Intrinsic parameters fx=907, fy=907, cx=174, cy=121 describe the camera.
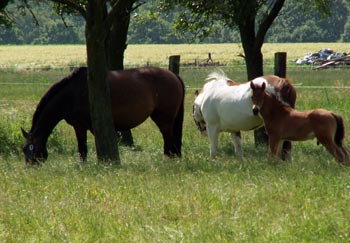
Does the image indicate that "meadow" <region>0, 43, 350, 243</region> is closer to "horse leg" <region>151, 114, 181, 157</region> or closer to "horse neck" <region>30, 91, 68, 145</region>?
"horse neck" <region>30, 91, 68, 145</region>

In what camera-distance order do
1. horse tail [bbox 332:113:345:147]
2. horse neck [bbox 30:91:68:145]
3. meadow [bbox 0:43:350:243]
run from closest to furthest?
1. meadow [bbox 0:43:350:243]
2. horse tail [bbox 332:113:345:147]
3. horse neck [bbox 30:91:68:145]

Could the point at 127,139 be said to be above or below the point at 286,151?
below

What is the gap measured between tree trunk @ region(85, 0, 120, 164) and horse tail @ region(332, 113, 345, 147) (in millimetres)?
3073

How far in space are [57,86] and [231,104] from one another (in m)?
2.78

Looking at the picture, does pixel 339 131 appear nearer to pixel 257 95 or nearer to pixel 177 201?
pixel 257 95

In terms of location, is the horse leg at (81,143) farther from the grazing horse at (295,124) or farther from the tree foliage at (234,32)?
the tree foliage at (234,32)

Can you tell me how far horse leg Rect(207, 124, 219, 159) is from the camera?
14.4 m

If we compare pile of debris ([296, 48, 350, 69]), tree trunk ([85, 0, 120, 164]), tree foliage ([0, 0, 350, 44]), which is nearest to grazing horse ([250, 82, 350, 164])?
tree trunk ([85, 0, 120, 164])

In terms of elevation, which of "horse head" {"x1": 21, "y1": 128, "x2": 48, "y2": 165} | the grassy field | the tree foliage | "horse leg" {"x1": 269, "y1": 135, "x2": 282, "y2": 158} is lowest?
the tree foliage

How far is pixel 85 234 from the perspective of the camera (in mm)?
7953

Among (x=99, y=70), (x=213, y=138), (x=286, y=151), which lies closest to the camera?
(x=99, y=70)

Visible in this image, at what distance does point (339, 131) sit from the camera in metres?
12.0

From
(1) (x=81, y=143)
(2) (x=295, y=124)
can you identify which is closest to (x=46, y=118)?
(1) (x=81, y=143)

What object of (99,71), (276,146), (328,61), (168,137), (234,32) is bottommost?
(234,32)
